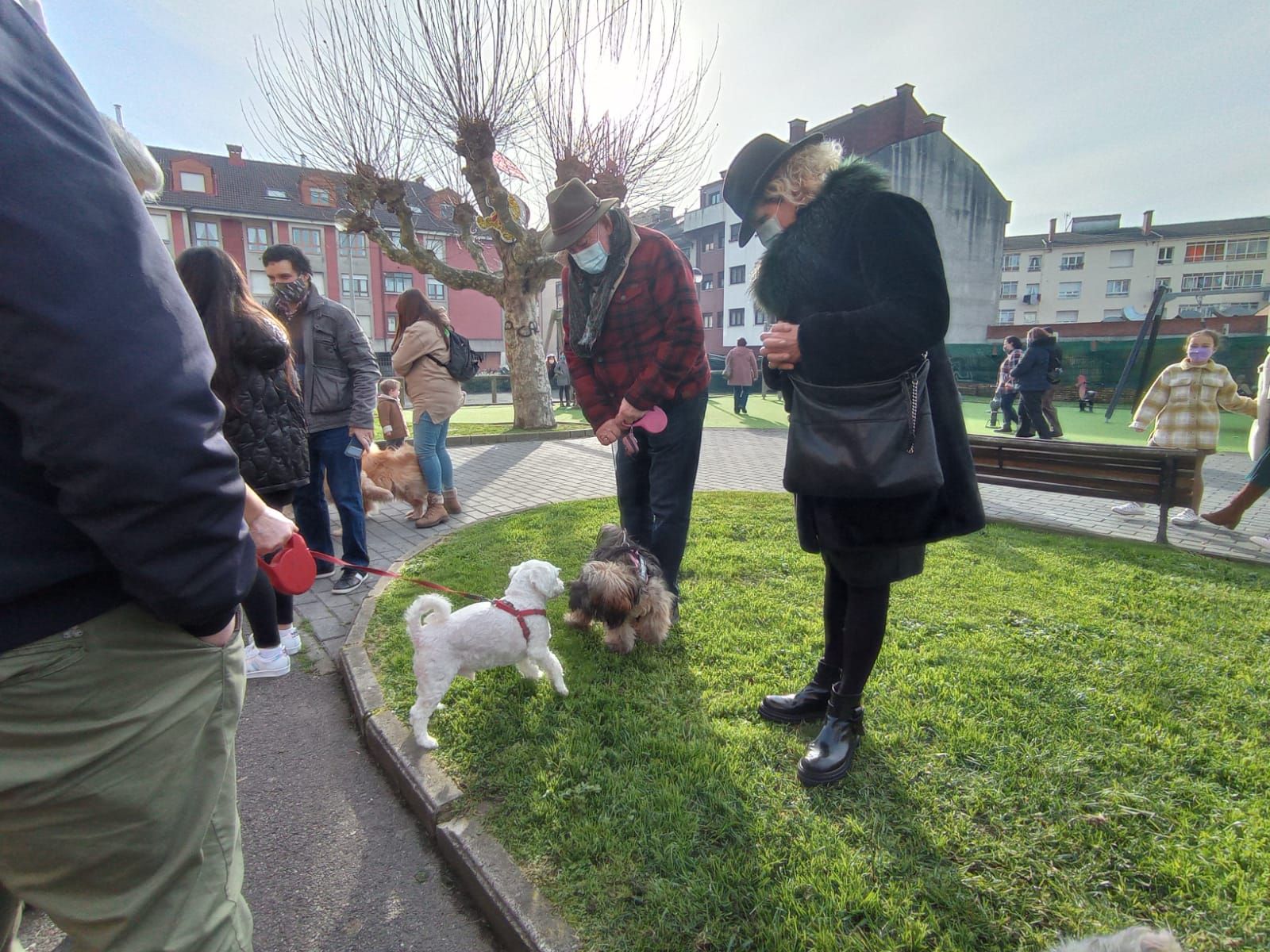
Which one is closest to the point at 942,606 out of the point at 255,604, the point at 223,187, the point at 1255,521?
the point at 255,604

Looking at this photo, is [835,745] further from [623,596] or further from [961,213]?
[961,213]

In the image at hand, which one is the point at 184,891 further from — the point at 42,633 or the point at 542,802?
the point at 542,802

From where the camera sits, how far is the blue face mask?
327 cm

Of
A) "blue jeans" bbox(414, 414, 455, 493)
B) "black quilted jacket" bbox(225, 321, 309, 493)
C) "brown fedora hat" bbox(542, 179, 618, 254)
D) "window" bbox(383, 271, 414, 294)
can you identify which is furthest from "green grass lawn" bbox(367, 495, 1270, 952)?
"window" bbox(383, 271, 414, 294)

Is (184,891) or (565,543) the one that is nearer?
(184,891)

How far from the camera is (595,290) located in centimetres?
334

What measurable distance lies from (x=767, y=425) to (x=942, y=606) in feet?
38.1

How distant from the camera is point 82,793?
92cm

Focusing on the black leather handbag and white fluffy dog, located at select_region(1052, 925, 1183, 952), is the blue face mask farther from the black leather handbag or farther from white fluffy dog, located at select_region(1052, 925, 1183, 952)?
white fluffy dog, located at select_region(1052, 925, 1183, 952)

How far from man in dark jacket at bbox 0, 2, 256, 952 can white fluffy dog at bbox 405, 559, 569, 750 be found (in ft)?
5.05

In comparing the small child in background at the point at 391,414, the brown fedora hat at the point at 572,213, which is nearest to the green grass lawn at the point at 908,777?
the brown fedora hat at the point at 572,213

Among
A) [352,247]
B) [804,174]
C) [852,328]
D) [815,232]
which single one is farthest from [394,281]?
[852,328]

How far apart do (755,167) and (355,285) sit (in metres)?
46.5

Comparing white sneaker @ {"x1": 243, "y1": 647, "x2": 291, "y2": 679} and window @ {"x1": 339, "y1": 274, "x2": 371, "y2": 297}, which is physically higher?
window @ {"x1": 339, "y1": 274, "x2": 371, "y2": 297}
